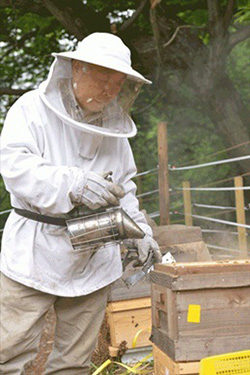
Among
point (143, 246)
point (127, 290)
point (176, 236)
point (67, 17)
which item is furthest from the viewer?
point (67, 17)

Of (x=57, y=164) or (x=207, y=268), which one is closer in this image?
(x=207, y=268)

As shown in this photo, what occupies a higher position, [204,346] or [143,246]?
[143,246]

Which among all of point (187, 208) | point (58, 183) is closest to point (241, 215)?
point (187, 208)

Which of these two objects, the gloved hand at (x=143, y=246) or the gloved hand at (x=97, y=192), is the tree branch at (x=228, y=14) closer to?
the gloved hand at (x=143, y=246)

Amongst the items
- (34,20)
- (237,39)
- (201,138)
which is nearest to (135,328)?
(237,39)

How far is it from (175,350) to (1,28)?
22.9 feet

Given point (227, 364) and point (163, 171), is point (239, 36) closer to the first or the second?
point (163, 171)

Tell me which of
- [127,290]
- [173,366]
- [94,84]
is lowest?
[127,290]

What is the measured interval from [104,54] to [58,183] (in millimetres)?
555

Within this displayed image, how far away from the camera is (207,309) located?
234 centimetres

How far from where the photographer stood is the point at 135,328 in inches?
142

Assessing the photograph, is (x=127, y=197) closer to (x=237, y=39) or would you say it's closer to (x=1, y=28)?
(x=237, y=39)

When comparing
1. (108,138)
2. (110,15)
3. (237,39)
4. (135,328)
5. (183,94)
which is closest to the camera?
(108,138)

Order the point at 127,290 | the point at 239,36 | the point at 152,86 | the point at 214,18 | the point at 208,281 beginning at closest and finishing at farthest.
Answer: the point at 208,281
the point at 127,290
the point at 214,18
the point at 239,36
the point at 152,86
